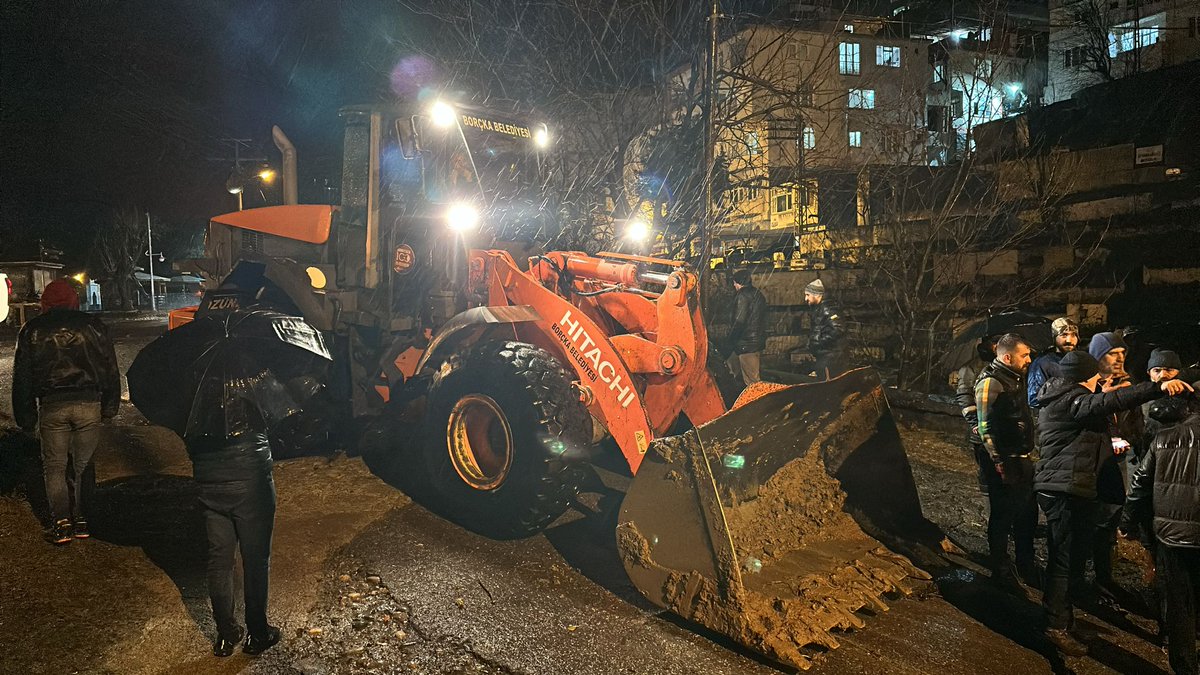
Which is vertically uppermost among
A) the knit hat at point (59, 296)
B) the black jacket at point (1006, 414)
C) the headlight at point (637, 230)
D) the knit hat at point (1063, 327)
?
the headlight at point (637, 230)

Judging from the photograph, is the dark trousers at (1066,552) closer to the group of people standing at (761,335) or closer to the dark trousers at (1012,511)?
the dark trousers at (1012,511)

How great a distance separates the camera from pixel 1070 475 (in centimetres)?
413

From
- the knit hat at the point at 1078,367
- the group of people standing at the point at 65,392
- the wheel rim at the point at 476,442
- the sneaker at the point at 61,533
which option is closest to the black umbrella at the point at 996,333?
the knit hat at the point at 1078,367

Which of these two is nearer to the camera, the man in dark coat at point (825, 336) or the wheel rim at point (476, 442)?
the wheel rim at point (476, 442)

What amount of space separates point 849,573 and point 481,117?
5.27 metres

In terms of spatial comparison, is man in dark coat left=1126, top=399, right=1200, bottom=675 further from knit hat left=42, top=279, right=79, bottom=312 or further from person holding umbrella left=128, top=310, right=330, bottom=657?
knit hat left=42, top=279, right=79, bottom=312

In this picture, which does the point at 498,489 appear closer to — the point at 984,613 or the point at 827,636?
the point at 827,636

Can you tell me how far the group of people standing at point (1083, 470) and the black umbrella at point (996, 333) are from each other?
3.60 ft

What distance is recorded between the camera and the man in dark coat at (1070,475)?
4.08m

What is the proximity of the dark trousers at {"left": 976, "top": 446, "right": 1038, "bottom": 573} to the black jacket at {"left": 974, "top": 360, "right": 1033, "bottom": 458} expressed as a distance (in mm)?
101

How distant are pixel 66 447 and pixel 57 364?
61 centimetres

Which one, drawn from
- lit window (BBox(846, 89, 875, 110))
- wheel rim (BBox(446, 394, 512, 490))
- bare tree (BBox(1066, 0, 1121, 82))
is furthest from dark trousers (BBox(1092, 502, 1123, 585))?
bare tree (BBox(1066, 0, 1121, 82))

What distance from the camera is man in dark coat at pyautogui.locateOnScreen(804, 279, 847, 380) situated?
897 cm

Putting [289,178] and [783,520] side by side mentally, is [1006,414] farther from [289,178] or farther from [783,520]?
[289,178]
